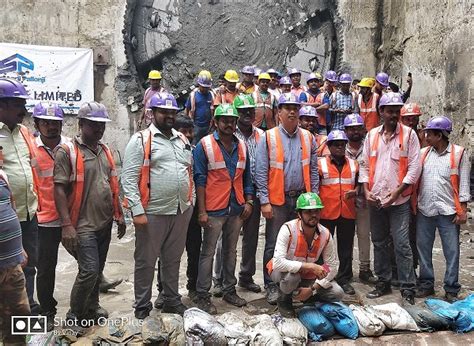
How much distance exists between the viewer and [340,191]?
199 inches

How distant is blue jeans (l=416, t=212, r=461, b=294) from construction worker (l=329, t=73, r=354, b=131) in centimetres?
292

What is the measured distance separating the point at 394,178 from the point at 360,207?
64 centimetres

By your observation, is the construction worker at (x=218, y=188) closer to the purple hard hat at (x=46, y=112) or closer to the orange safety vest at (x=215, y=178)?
the orange safety vest at (x=215, y=178)

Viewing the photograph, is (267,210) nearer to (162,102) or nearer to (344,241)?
(344,241)

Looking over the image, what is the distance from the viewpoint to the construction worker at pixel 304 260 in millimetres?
4246

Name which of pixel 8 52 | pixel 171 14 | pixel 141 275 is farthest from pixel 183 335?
pixel 171 14

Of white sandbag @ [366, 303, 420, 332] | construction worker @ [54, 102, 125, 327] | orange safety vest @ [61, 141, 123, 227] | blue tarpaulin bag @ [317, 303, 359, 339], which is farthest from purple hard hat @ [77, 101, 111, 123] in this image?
white sandbag @ [366, 303, 420, 332]

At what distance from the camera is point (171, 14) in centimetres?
1088

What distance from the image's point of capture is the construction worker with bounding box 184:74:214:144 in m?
7.73

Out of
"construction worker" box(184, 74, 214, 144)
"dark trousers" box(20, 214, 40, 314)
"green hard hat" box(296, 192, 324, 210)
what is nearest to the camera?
"dark trousers" box(20, 214, 40, 314)

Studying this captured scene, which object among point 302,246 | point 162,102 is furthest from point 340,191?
point 162,102

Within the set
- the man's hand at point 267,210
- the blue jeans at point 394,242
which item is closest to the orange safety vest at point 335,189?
the blue jeans at point 394,242

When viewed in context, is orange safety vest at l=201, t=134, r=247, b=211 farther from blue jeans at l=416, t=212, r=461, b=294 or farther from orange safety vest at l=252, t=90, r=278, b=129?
orange safety vest at l=252, t=90, r=278, b=129

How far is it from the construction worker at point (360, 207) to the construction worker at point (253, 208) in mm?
1062
